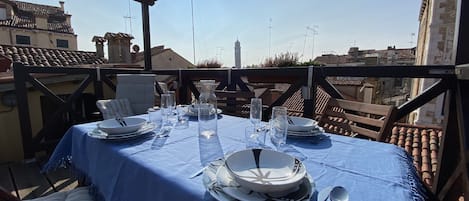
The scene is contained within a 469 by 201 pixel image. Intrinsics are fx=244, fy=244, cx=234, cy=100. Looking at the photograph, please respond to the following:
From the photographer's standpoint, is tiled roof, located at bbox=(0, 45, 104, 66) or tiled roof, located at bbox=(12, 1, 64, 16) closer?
tiled roof, located at bbox=(0, 45, 104, 66)

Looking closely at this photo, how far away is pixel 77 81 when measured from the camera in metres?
3.72

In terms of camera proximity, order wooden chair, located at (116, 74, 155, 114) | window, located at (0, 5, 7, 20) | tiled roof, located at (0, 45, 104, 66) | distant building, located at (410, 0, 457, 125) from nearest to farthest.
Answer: wooden chair, located at (116, 74, 155, 114), distant building, located at (410, 0, 457, 125), tiled roof, located at (0, 45, 104, 66), window, located at (0, 5, 7, 20)

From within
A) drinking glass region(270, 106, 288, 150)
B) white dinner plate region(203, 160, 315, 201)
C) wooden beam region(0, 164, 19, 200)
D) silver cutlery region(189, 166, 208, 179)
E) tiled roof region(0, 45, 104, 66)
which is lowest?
wooden beam region(0, 164, 19, 200)

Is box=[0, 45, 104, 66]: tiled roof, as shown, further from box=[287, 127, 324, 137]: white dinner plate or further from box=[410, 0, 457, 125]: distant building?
box=[410, 0, 457, 125]: distant building

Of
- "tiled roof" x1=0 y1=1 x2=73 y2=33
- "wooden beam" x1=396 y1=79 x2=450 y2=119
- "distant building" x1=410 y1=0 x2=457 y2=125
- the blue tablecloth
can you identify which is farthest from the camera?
"tiled roof" x1=0 y1=1 x2=73 y2=33

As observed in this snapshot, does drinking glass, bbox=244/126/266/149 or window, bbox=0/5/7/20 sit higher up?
window, bbox=0/5/7/20

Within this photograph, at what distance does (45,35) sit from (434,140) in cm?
2089

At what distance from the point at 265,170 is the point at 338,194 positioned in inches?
8.8

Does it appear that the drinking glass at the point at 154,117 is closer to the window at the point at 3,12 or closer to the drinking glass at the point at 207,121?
the drinking glass at the point at 207,121

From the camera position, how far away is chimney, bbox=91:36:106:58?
812 centimetres

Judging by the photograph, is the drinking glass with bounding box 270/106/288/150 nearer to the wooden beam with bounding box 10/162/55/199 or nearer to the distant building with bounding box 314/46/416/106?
the wooden beam with bounding box 10/162/55/199

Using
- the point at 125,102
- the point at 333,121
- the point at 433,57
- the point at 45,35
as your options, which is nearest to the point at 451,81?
the point at 333,121

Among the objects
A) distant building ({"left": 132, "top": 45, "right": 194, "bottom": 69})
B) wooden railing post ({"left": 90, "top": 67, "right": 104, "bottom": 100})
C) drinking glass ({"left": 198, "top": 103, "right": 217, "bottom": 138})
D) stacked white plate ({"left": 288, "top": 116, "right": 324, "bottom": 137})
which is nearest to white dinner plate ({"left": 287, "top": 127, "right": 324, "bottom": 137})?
stacked white plate ({"left": 288, "top": 116, "right": 324, "bottom": 137})

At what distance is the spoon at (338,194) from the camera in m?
0.66
